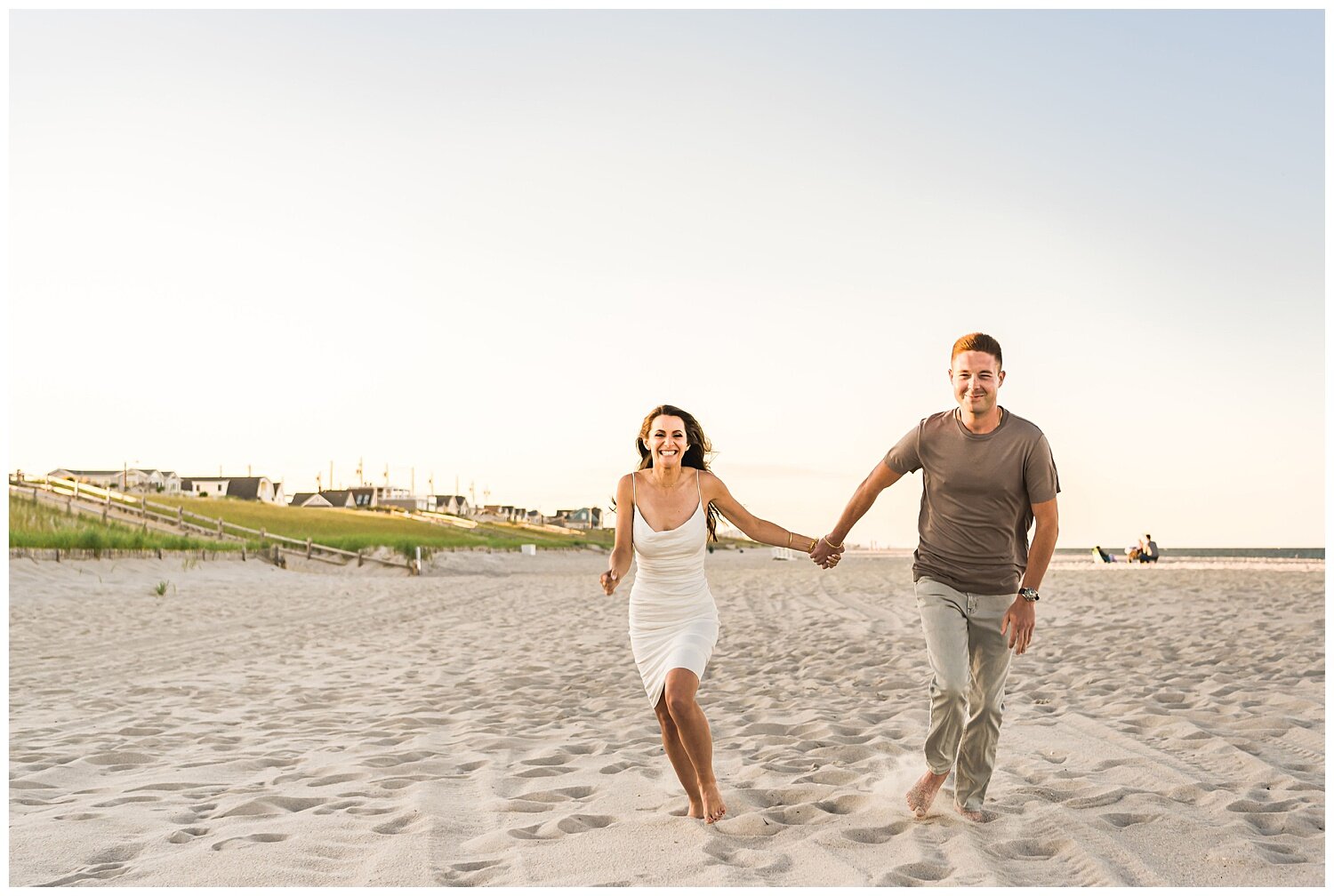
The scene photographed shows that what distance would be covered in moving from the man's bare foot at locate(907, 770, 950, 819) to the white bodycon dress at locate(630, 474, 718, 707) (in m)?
1.17

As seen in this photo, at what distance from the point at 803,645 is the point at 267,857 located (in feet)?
26.9

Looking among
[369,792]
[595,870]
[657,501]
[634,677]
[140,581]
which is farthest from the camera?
[140,581]

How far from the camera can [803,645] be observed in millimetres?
11641

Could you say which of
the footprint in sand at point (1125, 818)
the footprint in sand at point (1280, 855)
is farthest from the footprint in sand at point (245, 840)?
the footprint in sand at point (1280, 855)

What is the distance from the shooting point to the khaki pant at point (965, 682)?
450 cm

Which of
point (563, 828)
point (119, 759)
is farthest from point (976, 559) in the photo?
point (119, 759)

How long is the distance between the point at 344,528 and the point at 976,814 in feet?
180

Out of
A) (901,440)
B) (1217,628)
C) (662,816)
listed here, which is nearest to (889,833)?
(662,816)

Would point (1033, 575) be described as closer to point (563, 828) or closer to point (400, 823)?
point (563, 828)

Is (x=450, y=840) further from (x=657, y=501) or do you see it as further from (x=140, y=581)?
(x=140, y=581)

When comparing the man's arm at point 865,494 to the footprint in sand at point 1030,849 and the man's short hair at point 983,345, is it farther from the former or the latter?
the footprint in sand at point 1030,849

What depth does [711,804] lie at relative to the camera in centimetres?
460

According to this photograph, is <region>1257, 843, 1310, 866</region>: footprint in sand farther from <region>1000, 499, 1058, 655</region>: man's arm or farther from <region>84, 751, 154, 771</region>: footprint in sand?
<region>84, 751, 154, 771</region>: footprint in sand

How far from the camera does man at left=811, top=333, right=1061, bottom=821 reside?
4.45 metres
